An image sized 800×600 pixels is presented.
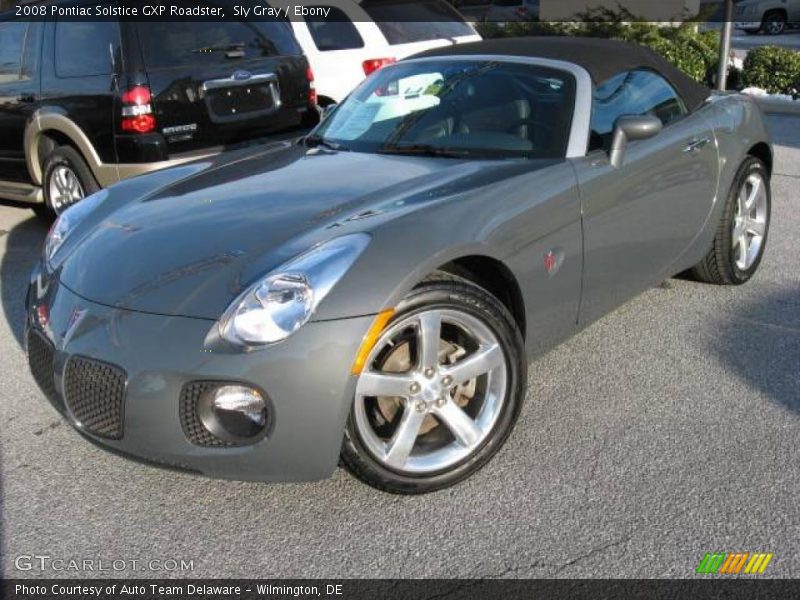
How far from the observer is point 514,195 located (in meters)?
3.27

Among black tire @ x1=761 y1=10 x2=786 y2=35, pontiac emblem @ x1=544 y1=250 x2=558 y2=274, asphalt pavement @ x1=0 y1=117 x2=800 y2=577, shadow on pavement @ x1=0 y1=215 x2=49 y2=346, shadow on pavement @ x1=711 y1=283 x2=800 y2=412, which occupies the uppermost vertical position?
pontiac emblem @ x1=544 y1=250 x2=558 y2=274

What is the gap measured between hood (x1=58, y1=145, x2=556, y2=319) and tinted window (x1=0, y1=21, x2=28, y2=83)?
3.60 m

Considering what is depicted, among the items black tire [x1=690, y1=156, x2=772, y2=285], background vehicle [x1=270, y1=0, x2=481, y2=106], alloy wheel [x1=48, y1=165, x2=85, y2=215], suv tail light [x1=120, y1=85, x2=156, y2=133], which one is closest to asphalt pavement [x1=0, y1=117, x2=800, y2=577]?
black tire [x1=690, y1=156, x2=772, y2=285]

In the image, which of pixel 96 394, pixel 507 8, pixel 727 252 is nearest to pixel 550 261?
pixel 96 394

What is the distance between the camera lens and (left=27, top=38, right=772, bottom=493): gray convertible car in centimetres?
268

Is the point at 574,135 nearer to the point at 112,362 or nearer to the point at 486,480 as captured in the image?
the point at 486,480

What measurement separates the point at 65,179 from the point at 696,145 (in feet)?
15.0

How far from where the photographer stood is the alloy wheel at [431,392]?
2881 millimetres

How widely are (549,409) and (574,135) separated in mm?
1162

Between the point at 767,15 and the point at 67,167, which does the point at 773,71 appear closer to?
the point at 67,167

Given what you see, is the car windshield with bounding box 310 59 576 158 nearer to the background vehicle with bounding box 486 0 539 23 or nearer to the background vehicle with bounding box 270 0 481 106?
the background vehicle with bounding box 270 0 481 106

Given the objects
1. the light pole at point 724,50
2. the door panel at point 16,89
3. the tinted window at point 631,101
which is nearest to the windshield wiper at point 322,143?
the tinted window at point 631,101

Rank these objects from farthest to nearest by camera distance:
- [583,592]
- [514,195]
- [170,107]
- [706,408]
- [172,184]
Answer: [170,107]
[172,184]
[706,408]
[514,195]
[583,592]

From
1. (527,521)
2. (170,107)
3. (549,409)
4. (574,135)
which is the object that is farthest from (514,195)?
(170,107)
